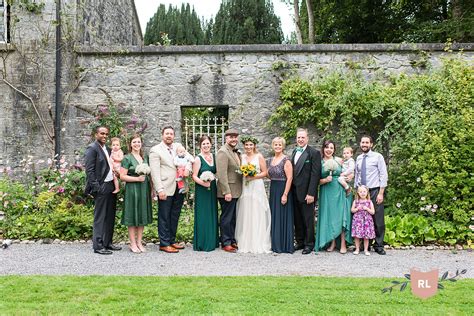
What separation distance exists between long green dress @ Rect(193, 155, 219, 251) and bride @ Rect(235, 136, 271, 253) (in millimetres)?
380

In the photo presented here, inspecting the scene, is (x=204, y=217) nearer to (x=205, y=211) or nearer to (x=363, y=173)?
(x=205, y=211)

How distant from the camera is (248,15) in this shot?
24438 mm

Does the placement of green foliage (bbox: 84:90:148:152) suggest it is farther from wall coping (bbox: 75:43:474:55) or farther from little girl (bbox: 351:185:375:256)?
little girl (bbox: 351:185:375:256)

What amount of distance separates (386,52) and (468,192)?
3.12 meters

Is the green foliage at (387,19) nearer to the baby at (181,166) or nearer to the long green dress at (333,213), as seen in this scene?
the long green dress at (333,213)

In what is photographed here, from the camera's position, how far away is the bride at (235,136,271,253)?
6.79 meters

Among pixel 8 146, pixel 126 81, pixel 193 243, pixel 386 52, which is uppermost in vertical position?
pixel 386 52

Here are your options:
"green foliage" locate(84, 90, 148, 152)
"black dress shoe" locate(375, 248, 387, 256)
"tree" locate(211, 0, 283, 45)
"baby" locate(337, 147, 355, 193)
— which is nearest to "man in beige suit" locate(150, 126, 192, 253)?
"baby" locate(337, 147, 355, 193)

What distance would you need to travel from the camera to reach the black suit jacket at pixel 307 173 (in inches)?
263

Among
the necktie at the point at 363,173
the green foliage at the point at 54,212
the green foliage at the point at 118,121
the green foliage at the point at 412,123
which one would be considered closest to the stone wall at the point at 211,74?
the green foliage at the point at 118,121

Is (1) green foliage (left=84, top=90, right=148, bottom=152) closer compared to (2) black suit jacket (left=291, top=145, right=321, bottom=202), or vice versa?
(2) black suit jacket (left=291, top=145, right=321, bottom=202)

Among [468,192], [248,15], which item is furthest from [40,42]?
[248,15]

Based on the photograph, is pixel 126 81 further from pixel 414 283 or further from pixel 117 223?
pixel 414 283

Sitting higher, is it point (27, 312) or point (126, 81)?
point (126, 81)
